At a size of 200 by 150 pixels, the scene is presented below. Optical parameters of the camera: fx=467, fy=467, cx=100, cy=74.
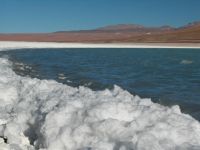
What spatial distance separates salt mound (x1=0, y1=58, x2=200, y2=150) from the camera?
500cm

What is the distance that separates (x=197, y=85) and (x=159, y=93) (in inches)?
122

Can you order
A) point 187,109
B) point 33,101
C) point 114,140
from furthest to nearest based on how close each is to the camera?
point 187,109 → point 33,101 → point 114,140

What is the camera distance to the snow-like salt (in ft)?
16.4

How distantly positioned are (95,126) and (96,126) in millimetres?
17

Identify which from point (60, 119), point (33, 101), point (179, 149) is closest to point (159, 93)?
point (33, 101)

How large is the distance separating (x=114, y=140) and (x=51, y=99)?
2178 mm

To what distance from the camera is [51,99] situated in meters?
7.11

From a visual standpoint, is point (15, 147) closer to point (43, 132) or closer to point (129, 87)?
point (43, 132)

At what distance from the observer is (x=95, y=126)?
17.9 feet

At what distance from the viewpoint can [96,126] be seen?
214 inches

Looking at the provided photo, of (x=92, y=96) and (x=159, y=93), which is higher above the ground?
(x=92, y=96)

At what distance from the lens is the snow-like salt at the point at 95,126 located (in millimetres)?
4996

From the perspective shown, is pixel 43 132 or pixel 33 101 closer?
pixel 43 132

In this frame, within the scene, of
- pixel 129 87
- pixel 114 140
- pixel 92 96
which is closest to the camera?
pixel 114 140
